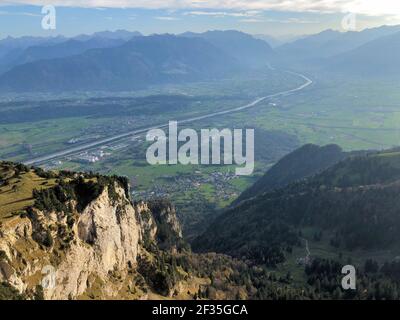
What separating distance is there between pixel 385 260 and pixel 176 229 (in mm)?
64687

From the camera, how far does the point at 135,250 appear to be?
305ft

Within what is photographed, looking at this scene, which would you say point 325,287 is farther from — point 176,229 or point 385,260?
point 176,229

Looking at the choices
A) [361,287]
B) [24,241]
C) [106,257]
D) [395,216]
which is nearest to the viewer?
[24,241]

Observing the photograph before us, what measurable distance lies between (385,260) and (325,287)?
29671 millimetres

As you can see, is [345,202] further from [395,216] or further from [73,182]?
[73,182]

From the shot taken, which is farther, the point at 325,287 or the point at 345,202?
the point at 345,202

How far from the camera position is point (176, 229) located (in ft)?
511

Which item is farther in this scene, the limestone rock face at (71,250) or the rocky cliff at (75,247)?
the rocky cliff at (75,247)

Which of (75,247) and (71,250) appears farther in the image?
(75,247)

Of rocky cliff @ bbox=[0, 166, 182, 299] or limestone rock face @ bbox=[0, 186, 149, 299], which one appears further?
rocky cliff @ bbox=[0, 166, 182, 299]

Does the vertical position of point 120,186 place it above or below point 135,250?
above

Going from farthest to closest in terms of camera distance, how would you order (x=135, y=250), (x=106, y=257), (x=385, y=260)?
(x=385, y=260) → (x=135, y=250) → (x=106, y=257)
